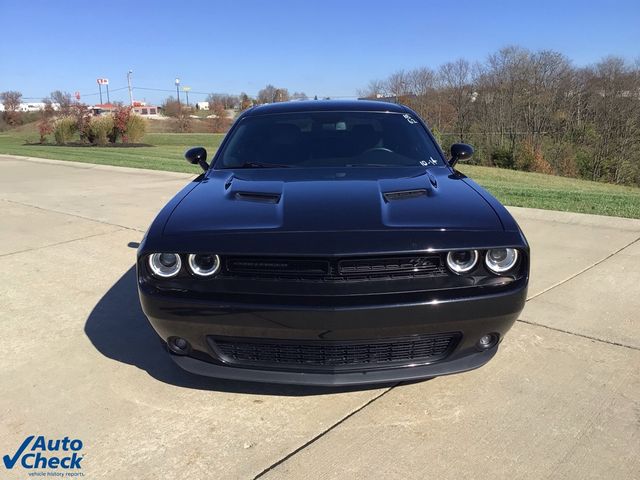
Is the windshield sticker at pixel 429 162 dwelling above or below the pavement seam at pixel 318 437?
above

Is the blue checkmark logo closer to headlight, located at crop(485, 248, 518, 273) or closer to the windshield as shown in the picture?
the windshield

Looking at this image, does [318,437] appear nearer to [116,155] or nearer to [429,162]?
[429,162]

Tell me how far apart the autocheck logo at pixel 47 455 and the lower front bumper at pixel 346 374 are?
2.02ft

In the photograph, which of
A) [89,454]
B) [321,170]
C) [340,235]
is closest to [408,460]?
[340,235]

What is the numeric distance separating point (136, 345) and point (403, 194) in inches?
77.5

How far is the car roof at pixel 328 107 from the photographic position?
407 cm

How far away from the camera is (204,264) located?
239cm

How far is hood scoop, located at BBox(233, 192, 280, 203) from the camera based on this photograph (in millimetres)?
2729

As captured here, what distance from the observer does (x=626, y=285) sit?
4145 millimetres

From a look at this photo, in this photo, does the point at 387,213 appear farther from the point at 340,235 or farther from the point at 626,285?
the point at 626,285

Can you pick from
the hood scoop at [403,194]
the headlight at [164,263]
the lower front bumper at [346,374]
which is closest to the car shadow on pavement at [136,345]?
the lower front bumper at [346,374]

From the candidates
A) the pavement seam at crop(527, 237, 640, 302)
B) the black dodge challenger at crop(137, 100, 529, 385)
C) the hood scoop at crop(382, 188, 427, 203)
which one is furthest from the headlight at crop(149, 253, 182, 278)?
the pavement seam at crop(527, 237, 640, 302)

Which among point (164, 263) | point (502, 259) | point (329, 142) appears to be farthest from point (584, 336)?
point (164, 263)

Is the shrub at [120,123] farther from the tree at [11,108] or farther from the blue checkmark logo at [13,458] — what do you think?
the tree at [11,108]
